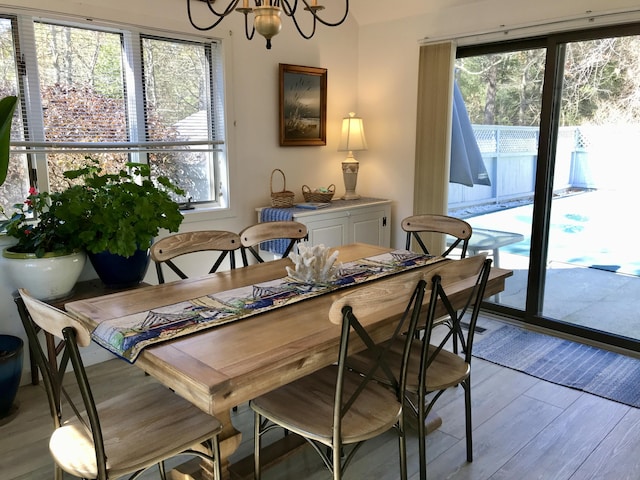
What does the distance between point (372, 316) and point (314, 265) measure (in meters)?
0.42

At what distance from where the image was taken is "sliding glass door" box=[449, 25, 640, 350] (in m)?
3.32

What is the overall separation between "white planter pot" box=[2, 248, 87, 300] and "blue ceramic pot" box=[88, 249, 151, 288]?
0.37 ft

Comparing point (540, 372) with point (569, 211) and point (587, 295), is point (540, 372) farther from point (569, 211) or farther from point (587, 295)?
point (569, 211)

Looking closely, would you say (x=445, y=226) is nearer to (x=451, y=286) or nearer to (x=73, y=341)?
(x=451, y=286)

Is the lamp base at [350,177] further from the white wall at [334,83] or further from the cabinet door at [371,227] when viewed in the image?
the cabinet door at [371,227]

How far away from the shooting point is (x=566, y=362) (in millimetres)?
3221

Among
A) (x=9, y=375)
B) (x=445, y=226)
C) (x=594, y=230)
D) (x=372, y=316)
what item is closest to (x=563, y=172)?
(x=594, y=230)

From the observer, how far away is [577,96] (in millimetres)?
3436

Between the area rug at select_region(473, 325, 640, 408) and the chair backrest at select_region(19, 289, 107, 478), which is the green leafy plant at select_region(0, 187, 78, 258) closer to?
the chair backrest at select_region(19, 289, 107, 478)

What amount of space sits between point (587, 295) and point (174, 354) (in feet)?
10.3

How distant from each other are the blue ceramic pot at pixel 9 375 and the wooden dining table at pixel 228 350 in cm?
89

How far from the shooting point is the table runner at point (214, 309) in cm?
163

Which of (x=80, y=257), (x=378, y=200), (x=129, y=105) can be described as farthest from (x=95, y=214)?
(x=378, y=200)

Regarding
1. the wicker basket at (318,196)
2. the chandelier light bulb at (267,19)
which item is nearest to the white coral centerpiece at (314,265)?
the chandelier light bulb at (267,19)
